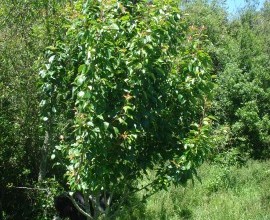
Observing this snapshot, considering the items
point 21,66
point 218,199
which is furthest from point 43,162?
point 218,199

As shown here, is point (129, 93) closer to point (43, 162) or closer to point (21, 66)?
point (21, 66)

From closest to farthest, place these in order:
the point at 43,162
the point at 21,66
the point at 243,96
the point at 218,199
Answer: the point at 21,66
the point at 43,162
the point at 218,199
the point at 243,96

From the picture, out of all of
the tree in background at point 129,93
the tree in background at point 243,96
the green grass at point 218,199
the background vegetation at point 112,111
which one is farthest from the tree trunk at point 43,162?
the tree in background at point 243,96

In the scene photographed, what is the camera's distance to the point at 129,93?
15.9 feet

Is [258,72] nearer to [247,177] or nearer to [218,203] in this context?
[247,177]

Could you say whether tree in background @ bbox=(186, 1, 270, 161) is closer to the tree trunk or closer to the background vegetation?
the background vegetation

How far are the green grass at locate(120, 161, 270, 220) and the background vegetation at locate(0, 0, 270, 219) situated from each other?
3 cm

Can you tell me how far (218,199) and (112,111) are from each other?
21.2ft

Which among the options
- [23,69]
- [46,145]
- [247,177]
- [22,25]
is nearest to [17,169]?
[46,145]

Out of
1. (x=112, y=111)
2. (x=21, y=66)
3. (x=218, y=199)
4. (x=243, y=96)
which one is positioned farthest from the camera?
(x=243, y=96)

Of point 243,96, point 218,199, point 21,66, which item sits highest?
point 21,66

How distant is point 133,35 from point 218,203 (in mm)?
6266

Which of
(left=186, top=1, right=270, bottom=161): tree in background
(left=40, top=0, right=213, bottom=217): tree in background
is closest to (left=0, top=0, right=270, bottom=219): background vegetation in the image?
(left=40, top=0, right=213, bottom=217): tree in background

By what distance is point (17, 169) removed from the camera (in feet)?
26.9
